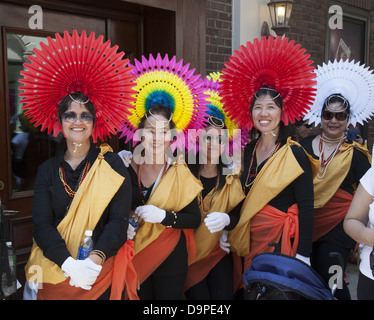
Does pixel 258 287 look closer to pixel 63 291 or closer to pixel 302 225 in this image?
pixel 302 225

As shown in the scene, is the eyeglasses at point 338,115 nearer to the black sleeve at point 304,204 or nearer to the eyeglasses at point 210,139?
the black sleeve at point 304,204

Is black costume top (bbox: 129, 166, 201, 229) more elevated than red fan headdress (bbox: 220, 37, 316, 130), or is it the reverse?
red fan headdress (bbox: 220, 37, 316, 130)

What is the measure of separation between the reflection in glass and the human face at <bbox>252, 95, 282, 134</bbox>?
189 centimetres

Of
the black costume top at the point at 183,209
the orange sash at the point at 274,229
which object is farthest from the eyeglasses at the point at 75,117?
the orange sash at the point at 274,229

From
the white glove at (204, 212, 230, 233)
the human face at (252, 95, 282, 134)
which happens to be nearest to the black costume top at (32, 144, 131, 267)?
the white glove at (204, 212, 230, 233)

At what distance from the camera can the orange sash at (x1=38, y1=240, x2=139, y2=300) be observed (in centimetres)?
225

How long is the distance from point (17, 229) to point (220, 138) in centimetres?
181

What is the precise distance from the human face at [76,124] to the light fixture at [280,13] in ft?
11.0

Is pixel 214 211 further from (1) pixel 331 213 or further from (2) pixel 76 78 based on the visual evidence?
(2) pixel 76 78

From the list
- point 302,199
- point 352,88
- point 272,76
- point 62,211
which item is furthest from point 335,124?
point 62,211

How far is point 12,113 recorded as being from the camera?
A: 11.0ft

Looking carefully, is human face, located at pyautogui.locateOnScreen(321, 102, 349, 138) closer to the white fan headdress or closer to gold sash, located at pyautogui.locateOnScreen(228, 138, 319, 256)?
the white fan headdress

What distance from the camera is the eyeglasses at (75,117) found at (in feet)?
7.61
